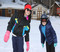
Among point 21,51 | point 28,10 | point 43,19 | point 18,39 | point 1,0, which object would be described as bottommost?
point 21,51

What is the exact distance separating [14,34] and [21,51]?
520 mm

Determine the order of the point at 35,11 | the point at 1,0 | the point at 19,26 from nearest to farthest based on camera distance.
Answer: the point at 19,26 → the point at 35,11 → the point at 1,0

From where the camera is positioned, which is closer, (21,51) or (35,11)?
(21,51)

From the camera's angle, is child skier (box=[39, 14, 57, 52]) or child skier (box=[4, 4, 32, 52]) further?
child skier (box=[39, 14, 57, 52])

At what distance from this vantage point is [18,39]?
3586mm

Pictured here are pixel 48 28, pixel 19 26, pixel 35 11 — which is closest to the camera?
pixel 19 26

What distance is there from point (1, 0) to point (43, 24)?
1248 inches

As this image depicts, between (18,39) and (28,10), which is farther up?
(28,10)

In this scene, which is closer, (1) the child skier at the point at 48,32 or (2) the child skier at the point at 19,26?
(2) the child skier at the point at 19,26

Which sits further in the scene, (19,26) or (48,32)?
(48,32)

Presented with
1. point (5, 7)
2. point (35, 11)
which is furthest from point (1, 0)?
point (35, 11)

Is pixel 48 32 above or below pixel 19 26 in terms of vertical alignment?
below

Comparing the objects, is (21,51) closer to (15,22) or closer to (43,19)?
(15,22)

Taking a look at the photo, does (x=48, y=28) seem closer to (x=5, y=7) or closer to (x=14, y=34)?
(x=14, y=34)
